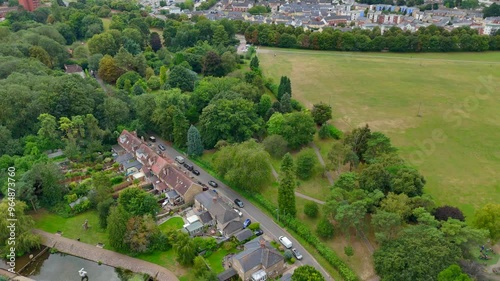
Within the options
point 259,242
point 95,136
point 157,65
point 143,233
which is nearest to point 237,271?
point 259,242

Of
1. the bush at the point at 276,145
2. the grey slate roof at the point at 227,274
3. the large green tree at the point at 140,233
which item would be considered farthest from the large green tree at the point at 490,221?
the large green tree at the point at 140,233

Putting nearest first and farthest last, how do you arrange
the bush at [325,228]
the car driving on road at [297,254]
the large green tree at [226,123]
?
the car driving on road at [297,254], the bush at [325,228], the large green tree at [226,123]

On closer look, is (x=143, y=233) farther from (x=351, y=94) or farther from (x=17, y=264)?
(x=351, y=94)

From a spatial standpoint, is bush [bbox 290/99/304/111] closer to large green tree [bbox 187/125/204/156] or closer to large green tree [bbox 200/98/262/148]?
large green tree [bbox 200/98/262/148]

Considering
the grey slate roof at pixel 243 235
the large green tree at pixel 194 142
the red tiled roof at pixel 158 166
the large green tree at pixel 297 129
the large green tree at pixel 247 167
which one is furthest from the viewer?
the large green tree at pixel 297 129

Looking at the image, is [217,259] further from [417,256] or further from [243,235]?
[417,256]

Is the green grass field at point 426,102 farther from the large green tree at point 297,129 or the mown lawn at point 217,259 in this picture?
the mown lawn at point 217,259
